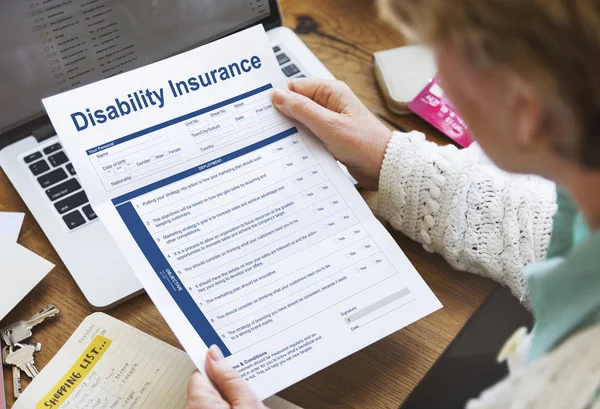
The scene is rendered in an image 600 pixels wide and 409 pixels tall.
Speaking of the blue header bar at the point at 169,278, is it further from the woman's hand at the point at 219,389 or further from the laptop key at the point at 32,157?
the laptop key at the point at 32,157

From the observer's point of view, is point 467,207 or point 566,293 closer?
point 566,293

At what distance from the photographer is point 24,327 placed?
680 mm

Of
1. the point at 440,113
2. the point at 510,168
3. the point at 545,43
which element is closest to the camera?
the point at 545,43

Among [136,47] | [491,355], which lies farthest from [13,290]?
[491,355]

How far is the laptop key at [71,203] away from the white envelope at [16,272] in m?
0.06

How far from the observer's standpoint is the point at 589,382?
0.45 meters

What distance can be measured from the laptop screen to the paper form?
0.27 meters

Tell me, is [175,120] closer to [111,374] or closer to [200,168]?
[200,168]

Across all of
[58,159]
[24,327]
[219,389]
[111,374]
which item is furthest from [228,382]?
[58,159]

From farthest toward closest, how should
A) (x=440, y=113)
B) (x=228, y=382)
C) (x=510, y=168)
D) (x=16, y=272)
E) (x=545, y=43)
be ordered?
(x=440, y=113)
(x=16, y=272)
(x=228, y=382)
(x=510, y=168)
(x=545, y=43)

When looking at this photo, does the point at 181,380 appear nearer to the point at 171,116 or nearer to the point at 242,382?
the point at 242,382

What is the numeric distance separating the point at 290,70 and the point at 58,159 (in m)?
0.29

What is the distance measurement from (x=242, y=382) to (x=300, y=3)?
564mm

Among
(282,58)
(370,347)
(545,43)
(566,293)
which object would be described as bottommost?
(370,347)
